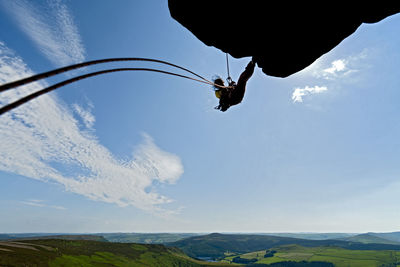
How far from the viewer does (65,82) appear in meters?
3.68

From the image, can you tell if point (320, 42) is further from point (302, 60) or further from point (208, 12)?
point (208, 12)

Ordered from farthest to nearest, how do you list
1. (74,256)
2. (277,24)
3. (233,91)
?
1. (74,256)
2. (233,91)
3. (277,24)

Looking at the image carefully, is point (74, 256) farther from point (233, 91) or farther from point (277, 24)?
point (277, 24)

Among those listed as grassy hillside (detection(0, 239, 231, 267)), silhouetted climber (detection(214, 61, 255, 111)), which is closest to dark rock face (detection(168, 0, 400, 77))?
silhouetted climber (detection(214, 61, 255, 111))

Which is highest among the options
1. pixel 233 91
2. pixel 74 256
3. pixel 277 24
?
pixel 277 24

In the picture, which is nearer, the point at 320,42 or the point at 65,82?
Answer: the point at 65,82

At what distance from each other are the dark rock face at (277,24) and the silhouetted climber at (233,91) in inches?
31.2

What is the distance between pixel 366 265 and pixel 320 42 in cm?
24569

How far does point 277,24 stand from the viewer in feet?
21.1

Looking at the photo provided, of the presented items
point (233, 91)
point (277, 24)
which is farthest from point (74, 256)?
point (277, 24)

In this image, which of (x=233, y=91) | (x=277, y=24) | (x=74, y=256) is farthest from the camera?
(x=74, y=256)

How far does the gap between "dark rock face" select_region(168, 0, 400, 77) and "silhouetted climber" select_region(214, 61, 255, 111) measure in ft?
2.60

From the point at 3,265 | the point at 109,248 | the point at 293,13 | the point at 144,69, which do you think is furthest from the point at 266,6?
the point at 109,248

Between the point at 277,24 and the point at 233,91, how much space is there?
3.04 m
